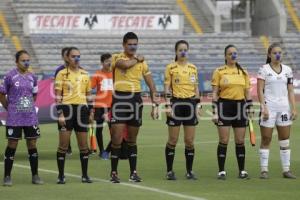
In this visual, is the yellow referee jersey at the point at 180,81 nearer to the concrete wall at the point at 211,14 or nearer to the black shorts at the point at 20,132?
the black shorts at the point at 20,132

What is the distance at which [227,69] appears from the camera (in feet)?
45.7

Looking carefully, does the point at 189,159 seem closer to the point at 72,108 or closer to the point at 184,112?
the point at 184,112

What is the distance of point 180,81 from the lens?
13.7 m

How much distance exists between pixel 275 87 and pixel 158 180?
7.59 ft

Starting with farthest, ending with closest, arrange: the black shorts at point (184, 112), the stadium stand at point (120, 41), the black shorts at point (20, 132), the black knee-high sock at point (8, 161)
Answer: the stadium stand at point (120, 41) → the black shorts at point (184, 112) → the black shorts at point (20, 132) → the black knee-high sock at point (8, 161)

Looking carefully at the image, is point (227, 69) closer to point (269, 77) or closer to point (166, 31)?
point (269, 77)

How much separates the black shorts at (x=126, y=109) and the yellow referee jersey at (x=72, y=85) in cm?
49

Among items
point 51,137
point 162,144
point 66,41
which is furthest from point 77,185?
point 66,41

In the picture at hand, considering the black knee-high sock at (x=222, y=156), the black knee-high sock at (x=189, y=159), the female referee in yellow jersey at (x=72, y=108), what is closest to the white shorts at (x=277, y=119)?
the black knee-high sock at (x=222, y=156)

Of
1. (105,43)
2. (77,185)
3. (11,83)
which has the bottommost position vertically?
(77,185)

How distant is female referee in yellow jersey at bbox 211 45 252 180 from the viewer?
13781 millimetres

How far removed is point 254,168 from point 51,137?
26.6 feet

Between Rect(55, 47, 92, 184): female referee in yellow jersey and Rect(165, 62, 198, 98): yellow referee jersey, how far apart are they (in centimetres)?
132

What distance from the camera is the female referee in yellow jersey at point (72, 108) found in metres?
13.2
